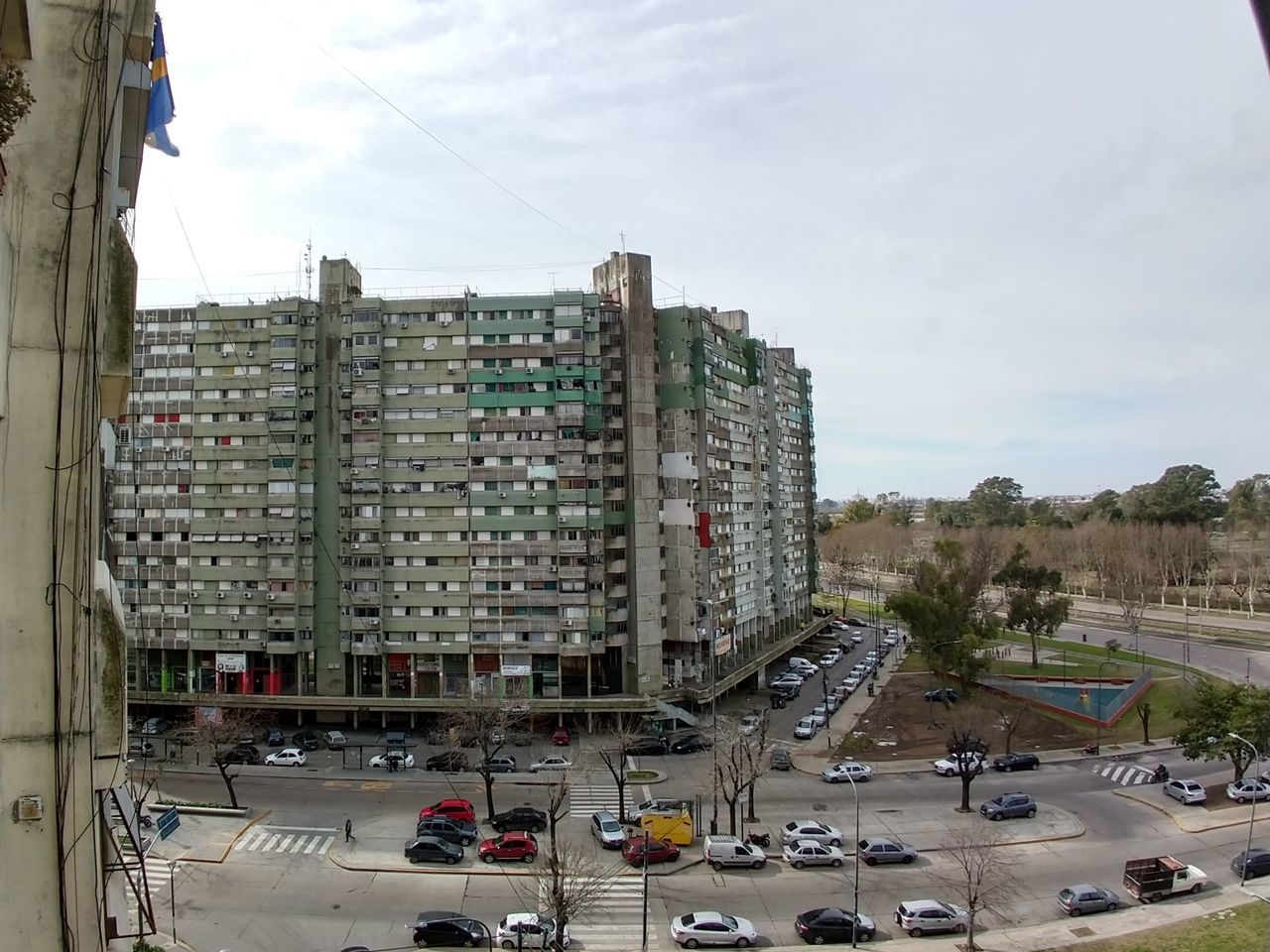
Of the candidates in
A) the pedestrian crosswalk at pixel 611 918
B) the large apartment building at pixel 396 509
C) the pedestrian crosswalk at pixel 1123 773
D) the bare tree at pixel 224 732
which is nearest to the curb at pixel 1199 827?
the pedestrian crosswalk at pixel 1123 773

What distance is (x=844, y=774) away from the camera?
41719 mm

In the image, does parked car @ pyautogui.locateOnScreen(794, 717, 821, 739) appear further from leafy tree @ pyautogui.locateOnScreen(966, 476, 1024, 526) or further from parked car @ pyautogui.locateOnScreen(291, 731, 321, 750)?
leafy tree @ pyautogui.locateOnScreen(966, 476, 1024, 526)

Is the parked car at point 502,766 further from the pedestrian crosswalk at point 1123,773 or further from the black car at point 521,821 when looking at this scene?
the pedestrian crosswalk at point 1123,773

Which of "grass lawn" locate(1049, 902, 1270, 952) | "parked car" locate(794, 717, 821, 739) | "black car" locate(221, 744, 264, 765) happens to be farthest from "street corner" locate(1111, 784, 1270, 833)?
"black car" locate(221, 744, 264, 765)

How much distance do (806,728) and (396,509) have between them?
30.5 meters

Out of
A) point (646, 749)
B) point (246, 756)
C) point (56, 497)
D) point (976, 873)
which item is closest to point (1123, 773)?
point (976, 873)

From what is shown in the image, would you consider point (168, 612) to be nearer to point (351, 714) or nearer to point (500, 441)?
point (351, 714)

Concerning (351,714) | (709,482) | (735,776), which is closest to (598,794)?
(735,776)

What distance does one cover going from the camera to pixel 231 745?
38688 mm

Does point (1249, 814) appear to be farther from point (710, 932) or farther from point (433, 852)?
point (433, 852)

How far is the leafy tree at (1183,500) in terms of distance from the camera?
100688 mm

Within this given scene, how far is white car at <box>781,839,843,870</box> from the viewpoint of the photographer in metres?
30.4

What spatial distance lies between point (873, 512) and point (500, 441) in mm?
127254

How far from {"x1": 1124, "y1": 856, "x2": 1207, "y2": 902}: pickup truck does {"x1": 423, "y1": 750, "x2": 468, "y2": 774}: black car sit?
31047mm
